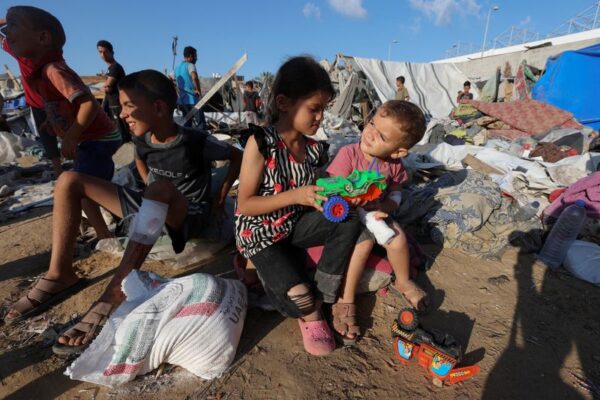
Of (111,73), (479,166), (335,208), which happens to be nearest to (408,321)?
(335,208)

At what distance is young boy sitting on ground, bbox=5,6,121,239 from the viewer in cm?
186

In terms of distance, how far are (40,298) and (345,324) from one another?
169 cm

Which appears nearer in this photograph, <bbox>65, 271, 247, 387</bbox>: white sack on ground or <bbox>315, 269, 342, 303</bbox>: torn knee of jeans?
<bbox>65, 271, 247, 387</bbox>: white sack on ground

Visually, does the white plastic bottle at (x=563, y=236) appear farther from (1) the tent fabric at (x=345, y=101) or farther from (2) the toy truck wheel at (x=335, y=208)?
(1) the tent fabric at (x=345, y=101)

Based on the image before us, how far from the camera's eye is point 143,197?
1.67 meters

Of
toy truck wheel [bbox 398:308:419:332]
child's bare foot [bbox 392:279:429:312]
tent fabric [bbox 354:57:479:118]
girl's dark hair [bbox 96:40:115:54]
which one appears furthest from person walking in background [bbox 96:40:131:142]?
tent fabric [bbox 354:57:479:118]

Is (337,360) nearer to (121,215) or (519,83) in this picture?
(121,215)

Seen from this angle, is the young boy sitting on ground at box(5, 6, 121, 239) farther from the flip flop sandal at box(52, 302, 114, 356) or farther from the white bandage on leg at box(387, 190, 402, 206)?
the white bandage on leg at box(387, 190, 402, 206)

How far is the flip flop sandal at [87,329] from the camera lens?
4.69 feet

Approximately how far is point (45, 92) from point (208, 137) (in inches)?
42.6

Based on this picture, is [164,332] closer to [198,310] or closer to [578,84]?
[198,310]

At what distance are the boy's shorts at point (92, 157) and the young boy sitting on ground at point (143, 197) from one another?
1.03 feet

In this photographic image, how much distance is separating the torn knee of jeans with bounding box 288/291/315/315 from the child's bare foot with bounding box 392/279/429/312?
644mm

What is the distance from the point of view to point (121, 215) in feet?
6.26
